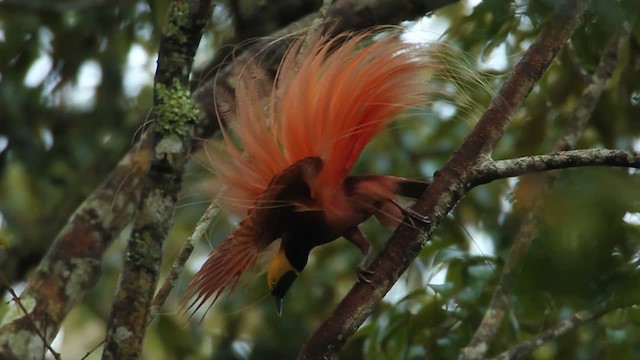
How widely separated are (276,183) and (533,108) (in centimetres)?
189

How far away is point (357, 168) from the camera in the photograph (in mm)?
4867

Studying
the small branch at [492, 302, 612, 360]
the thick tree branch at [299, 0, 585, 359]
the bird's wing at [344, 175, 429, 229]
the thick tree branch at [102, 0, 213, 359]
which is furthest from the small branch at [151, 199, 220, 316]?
the small branch at [492, 302, 612, 360]

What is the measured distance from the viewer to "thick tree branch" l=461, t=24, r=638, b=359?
8.63 feet

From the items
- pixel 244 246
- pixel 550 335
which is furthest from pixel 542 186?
pixel 244 246

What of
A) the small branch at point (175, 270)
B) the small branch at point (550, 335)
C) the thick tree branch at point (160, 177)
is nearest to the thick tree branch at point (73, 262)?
the small branch at point (175, 270)

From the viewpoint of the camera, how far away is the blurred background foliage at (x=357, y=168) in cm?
338

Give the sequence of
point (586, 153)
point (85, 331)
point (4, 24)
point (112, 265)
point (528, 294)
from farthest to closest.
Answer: point (85, 331), point (112, 265), point (4, 24), point (528, 294), point (586, 153)

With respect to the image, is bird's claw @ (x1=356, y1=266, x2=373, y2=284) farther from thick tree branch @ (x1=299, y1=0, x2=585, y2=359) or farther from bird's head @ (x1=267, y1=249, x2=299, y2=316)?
bird's head @ (x1=267, y1=249, x2=299, y2=316)

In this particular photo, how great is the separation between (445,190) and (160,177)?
73 cm

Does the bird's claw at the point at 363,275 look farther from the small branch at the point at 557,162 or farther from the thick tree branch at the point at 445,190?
the small branch at the point at 557,162

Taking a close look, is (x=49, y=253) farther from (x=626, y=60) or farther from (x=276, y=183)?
(x=626, y=60)

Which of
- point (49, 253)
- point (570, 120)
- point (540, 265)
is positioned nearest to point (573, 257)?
point (540, 265)

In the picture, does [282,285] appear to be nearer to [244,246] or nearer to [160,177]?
[244,246]

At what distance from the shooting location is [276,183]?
9.03 ft
